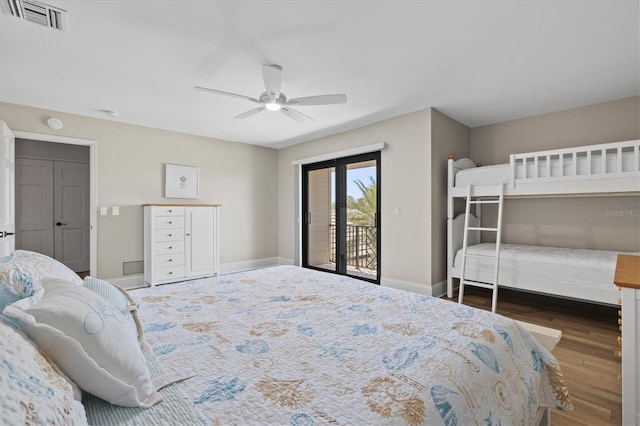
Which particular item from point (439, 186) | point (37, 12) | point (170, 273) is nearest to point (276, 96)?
point (37, 12)

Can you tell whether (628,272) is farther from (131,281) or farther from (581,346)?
(131,281)

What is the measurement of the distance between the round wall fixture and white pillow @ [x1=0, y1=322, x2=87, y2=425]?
4.26 meters

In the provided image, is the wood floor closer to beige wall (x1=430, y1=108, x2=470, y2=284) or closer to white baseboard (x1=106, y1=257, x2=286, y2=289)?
beige wall (x1=430, y1=108, x2=470, y2=284)

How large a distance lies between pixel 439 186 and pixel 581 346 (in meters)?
2.15

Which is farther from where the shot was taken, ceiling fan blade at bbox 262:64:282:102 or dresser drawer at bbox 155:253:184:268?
dresser drawer at bbox 155:253:184:268

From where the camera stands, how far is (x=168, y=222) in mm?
4336

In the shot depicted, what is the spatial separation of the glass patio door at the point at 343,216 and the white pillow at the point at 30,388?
4.09 m

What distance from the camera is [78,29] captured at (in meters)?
2.14

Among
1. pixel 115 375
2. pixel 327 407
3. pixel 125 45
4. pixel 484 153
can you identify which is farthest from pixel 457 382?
pixel 484 153

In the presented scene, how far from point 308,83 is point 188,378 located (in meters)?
2.82

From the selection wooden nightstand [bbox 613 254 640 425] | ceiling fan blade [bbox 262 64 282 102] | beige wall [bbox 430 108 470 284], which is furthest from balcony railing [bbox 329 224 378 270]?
wooden nightstand [bbox 613 254 640 425]

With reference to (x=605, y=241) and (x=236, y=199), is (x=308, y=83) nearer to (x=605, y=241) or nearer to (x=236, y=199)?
(x=236, y=199)

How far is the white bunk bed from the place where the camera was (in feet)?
9.37

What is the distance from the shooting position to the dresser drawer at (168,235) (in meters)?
4.23
